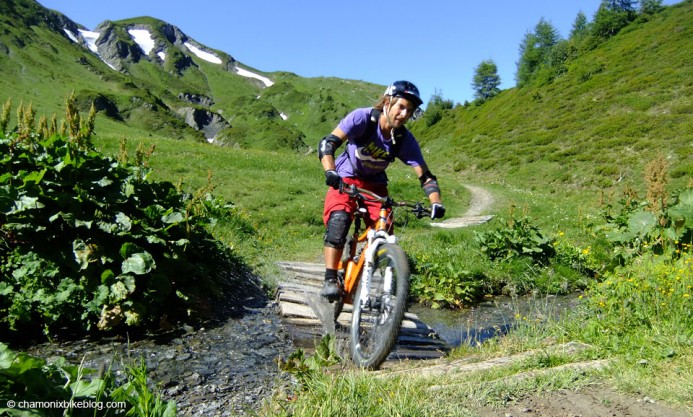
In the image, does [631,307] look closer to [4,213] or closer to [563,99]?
[4,213]

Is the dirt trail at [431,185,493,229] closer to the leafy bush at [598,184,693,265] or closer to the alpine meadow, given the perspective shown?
the alpine meadow

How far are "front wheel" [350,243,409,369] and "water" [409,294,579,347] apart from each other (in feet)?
6.68

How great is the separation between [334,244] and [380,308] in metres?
0.99

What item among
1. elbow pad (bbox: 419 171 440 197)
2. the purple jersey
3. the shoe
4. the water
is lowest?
the water

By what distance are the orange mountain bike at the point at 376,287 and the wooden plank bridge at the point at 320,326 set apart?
1.71 feet

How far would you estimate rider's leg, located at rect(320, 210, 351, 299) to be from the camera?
5289mm

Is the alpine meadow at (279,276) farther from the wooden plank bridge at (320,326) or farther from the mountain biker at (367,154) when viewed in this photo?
the mountain biker at (367,154)

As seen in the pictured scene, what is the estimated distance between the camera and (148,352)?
473cm

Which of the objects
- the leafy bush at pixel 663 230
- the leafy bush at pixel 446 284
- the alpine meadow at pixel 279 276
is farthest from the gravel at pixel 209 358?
the leafy bush at pixel 663 230

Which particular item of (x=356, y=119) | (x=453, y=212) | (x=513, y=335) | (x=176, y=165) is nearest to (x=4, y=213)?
(x=356, y=119)

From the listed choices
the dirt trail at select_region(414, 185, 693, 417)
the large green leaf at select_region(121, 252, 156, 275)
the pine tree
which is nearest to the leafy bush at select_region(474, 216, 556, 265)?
the dirt trail at select_region(414, 185, 693, 417)

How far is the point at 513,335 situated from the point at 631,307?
3.94ft

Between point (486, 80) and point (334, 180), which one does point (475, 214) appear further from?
point (486, 80)

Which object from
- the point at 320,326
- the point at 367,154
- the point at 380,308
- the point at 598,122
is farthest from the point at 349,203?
the point at 598,122
